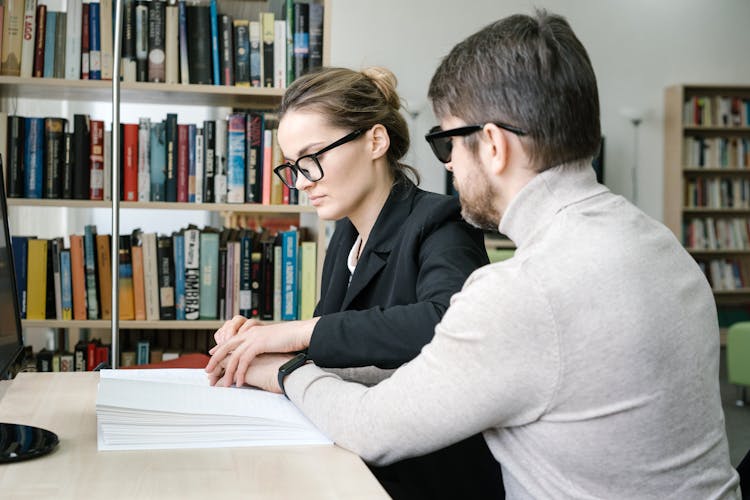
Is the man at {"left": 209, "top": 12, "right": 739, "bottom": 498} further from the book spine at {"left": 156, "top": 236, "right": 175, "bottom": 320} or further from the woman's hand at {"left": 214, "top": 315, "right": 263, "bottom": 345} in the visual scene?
the book spine at {"left": 156, "top": 236, "right": 175, "bottom": 320}

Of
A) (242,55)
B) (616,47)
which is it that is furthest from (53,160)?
(616,47)

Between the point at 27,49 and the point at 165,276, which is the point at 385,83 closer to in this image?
the point at 165,276

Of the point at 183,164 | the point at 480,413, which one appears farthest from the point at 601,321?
the point at 183,164

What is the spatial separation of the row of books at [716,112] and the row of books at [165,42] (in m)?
5.57

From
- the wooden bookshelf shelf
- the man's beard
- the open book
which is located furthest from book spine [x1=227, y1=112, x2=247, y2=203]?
the man's beard

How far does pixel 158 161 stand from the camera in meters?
2.95

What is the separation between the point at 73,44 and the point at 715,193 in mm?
6289

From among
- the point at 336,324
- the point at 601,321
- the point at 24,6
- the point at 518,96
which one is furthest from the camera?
the point at 24,6

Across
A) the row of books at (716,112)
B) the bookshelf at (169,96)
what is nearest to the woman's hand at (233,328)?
the bookshelf at (169,96)

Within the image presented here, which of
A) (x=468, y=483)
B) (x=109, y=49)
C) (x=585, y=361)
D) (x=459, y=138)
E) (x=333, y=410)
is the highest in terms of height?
(x=109, y=49)

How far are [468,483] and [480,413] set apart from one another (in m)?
0.50

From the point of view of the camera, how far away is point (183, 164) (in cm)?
295

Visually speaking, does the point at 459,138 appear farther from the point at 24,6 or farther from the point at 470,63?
the point at 24,6

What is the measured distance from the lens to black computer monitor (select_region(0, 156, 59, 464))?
3.43ft
